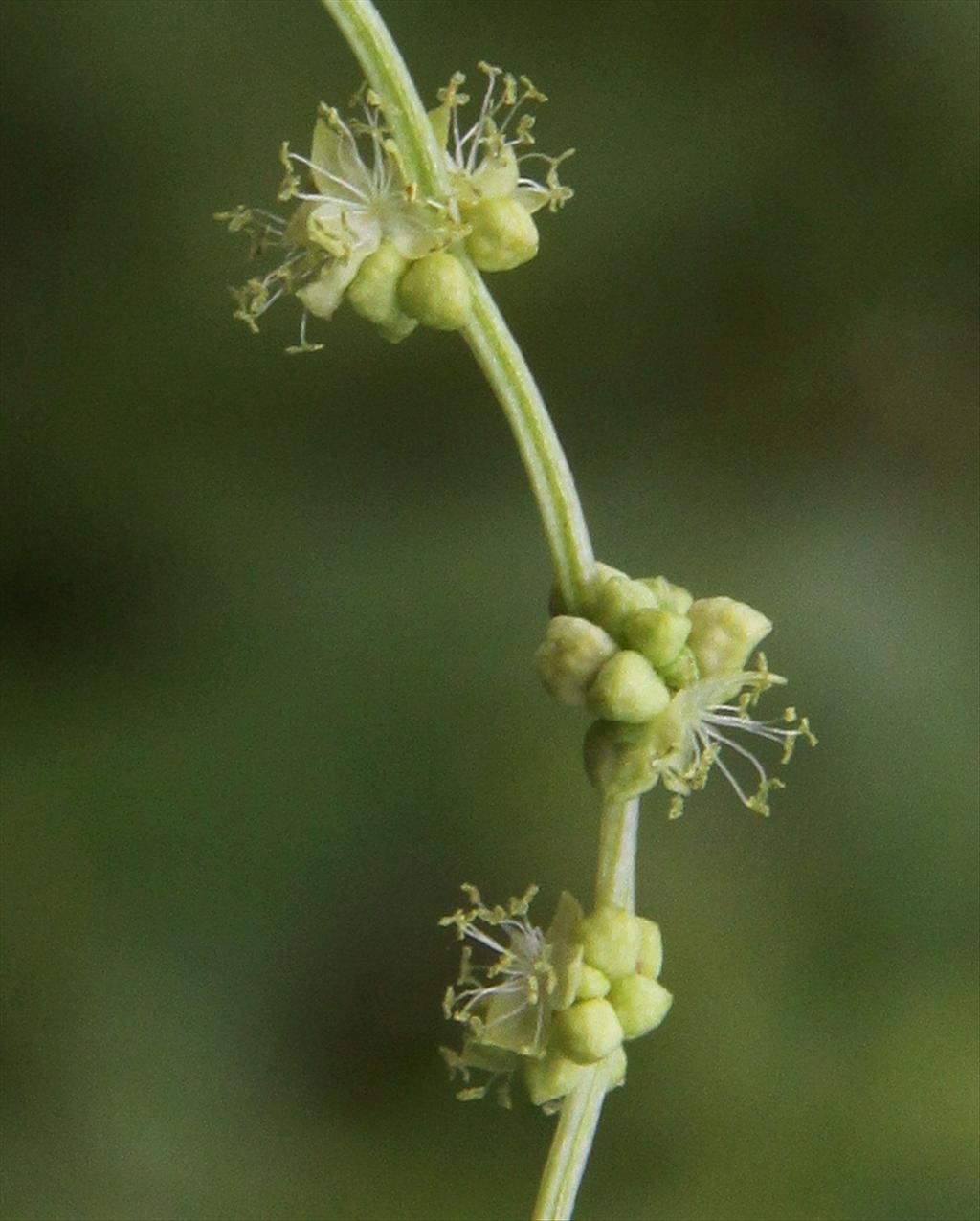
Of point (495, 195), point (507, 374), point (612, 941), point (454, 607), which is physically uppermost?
point (454, 607)

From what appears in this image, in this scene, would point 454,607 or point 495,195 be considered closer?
point 495,195

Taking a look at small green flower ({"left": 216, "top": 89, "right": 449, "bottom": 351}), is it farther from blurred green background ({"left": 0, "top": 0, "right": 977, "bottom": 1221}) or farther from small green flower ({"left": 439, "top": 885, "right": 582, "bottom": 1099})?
blurred green background ({"left": 0, "top": 0, "right": 977, "bottom": 1221})

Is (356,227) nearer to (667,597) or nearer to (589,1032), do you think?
(667,597)

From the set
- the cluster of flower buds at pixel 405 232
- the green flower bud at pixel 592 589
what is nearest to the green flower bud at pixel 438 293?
the cluster of flower buds at pixel 405 232

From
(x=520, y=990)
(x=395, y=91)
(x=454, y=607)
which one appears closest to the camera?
(x=395, y=91)

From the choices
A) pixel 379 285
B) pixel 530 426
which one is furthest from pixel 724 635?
pixel 379 285
